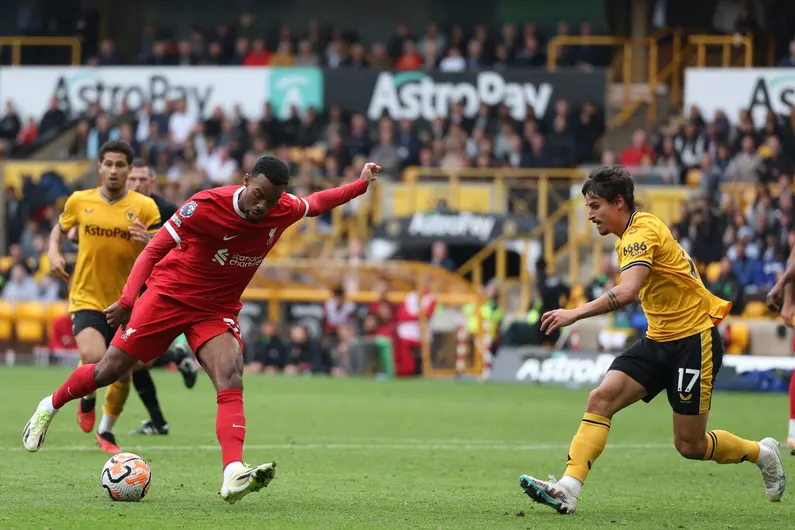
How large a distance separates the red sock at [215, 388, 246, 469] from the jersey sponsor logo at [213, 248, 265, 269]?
77 cm

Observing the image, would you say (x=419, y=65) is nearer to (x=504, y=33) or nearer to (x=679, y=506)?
(x=504, y=33)

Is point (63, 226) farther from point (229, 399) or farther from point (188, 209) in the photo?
point (229, 399)

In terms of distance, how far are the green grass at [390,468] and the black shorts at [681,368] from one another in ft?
→ 2.27

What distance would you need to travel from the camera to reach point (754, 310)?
2358 centimetres

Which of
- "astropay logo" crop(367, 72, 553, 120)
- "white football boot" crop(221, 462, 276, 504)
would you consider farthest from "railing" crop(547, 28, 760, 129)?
"white football boot" crop(221, 462, 276, 504)

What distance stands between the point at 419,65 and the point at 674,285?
25012 millimetres

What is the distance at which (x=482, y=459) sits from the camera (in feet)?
40.3

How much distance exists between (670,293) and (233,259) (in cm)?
262

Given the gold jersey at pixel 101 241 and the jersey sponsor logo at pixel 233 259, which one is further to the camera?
the gold jersey at pixel 101 241

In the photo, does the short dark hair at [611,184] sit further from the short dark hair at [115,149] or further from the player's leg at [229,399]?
the short dark hair at [115,149]

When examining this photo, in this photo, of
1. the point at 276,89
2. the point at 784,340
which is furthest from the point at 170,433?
the point at 276,89

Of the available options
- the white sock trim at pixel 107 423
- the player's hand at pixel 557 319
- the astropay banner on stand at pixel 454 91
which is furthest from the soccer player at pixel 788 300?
the astropay banner on stand at pixel 454 91

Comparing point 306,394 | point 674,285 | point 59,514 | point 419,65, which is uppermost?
point 419,65

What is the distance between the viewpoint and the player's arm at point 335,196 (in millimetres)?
9227
